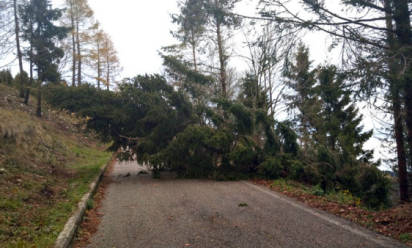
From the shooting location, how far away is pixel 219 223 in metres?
5.37

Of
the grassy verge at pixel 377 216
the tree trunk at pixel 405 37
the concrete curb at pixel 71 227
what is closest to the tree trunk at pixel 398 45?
the tree trunk at pixel 405 37

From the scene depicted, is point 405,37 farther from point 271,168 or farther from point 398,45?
point 271,168

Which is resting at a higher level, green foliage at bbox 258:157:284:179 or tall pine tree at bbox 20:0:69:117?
tall pine tree at bbox 20:0:69:117

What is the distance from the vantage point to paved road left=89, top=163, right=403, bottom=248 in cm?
438

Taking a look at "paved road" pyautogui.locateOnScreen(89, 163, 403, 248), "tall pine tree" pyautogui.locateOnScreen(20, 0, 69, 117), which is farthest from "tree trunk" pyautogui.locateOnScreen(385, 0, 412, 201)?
"tall pine tree" pyautogui.locateOnScreen(20, 0, 69, 117)

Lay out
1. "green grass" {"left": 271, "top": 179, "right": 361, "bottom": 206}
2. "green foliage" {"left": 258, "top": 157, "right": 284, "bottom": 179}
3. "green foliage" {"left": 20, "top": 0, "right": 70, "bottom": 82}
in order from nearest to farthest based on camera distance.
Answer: "green grass" {"left": 271, "top": 179, "right": 361, "bottom": 206} < "green foliage" {"left": 258, "top": 157, "right": 284, "bottom": 179} < "green foliage" {"left": 20, "top": 0, "right": 70, "bottom": 82}

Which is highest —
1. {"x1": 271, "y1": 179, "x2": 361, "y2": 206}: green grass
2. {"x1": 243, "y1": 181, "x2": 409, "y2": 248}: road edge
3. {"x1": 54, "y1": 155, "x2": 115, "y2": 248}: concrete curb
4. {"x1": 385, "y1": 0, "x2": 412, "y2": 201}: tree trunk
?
{"x1": 385, "y1": 0, "x2": 412, "y2": 201}: tree trunk

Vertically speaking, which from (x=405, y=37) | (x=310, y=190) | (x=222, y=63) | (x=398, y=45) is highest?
(x=222, y=63)

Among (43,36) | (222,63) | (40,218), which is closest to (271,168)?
(40,218)

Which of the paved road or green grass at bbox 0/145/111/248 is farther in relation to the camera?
the paved road

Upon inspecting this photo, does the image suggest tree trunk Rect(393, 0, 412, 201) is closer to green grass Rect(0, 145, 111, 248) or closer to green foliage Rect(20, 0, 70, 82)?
green grass Rect(0, 145, 111, 248)

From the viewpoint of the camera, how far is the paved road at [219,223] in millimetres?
4383

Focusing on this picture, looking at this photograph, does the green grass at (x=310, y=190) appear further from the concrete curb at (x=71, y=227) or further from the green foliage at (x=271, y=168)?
the concrete curb at (x=71, y=227)

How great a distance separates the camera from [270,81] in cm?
1469
